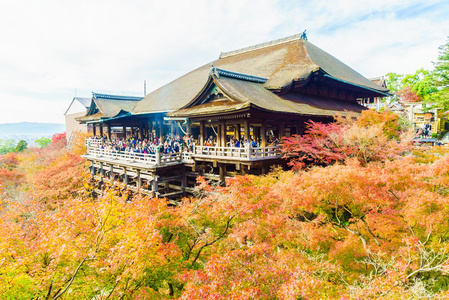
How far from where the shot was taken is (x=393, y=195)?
745 centimetres

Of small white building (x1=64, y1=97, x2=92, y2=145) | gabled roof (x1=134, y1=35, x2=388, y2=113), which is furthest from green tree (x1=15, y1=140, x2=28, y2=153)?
gabled roof (x1=134, y1=35, x2=388, y2=113)

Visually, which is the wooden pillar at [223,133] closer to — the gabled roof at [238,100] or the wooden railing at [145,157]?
the gabled roof at [238,100]

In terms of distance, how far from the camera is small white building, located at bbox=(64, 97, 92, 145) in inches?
1691

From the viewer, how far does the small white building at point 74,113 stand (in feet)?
141

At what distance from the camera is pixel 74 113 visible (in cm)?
4503

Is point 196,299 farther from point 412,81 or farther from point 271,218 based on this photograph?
point 412,81

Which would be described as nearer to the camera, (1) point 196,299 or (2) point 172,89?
(1) point 196,299

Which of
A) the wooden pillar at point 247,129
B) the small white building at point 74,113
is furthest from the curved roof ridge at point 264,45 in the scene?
the small white building at point 74,113

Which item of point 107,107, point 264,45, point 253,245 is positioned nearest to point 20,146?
point 107,107

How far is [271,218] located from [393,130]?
11.4 meters

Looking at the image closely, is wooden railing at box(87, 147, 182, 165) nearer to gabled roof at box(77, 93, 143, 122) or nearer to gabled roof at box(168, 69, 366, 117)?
gabled roof at box(168, 69, 366, 117)

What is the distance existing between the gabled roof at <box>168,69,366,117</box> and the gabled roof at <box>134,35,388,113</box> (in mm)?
1377

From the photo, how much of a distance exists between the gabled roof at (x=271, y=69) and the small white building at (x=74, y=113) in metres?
23.9

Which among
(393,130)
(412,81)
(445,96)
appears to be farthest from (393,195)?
(412,81)
